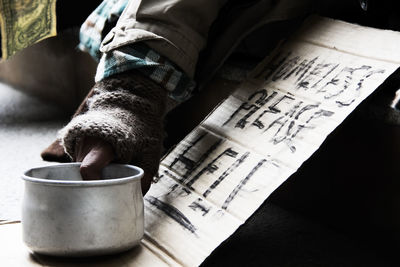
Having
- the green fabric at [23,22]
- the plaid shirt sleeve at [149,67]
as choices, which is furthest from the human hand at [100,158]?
A: the green fabric at [23,22]

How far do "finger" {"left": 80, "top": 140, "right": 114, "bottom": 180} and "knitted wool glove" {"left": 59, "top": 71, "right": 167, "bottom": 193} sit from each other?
1 cm

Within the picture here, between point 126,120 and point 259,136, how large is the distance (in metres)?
0.22

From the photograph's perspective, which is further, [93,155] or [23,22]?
[23,22]

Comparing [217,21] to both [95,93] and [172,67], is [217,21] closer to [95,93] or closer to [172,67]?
[172,67]

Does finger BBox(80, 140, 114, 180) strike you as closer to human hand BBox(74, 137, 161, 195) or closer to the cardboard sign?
human hand BBox(74, 137, 161, 195)

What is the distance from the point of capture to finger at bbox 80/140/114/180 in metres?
0.97

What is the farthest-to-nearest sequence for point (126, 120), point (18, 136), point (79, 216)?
point (18, 136) < point (126, 120) < point (79, 216)

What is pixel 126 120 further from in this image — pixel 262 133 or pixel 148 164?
pixel 262 133

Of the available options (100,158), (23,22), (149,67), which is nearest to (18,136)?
(23,22)

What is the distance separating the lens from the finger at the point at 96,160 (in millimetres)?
973

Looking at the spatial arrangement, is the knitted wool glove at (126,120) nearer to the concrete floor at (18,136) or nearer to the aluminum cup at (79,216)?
the aluminum cup at (79,216)

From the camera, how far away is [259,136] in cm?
108

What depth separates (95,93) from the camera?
1.14 metres

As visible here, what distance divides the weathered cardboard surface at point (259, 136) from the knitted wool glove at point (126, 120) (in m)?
0.07
